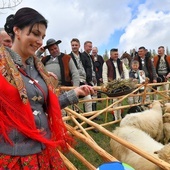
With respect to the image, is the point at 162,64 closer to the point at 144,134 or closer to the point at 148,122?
the point at 148,122

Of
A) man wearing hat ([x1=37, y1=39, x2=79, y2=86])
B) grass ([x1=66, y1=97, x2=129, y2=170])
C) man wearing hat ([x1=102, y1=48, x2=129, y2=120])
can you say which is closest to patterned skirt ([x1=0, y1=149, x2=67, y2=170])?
grass ([x1=66, y1=97, x2=129, y2=170])

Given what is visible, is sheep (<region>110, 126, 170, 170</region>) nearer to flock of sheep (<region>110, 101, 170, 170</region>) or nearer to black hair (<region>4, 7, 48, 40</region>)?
flock of sheep (<region>110, 101, 170, 170</region>)

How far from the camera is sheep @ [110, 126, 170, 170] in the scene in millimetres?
2303

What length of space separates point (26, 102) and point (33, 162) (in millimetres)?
343

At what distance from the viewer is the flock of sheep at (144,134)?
2.75 metres

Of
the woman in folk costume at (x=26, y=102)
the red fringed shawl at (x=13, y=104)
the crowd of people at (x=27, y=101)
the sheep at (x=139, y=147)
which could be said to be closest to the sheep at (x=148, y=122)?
the sheep at (x=139, y=147)

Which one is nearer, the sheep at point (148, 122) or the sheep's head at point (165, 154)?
the sheep's head at point (165, 154)

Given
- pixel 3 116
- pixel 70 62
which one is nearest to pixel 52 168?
pixel 3 116

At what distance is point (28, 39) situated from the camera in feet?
4.34

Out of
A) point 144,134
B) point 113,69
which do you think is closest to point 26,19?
point 144,134

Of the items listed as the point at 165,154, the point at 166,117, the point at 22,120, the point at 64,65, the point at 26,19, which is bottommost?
the point at 166,117

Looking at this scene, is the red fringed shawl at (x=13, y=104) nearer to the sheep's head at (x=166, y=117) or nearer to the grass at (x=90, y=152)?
the grass at (x=90, y=152)

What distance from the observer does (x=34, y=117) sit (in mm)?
1341

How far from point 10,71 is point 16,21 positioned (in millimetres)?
301
